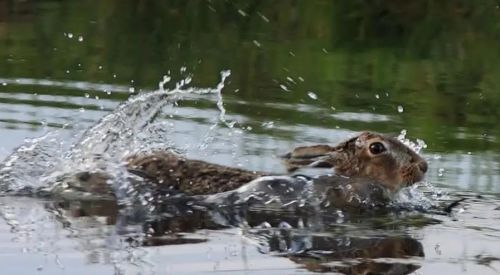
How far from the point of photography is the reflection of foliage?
13.0m

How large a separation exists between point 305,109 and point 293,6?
6369mm

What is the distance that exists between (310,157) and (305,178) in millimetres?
139

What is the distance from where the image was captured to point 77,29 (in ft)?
53.1

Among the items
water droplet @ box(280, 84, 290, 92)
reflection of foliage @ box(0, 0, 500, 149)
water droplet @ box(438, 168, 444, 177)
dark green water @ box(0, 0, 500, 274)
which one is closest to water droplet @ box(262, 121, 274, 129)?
dark green water @ box(0, 0, 500, 274)

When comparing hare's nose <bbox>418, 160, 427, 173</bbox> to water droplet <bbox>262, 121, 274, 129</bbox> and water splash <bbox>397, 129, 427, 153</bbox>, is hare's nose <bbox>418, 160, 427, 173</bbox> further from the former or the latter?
water droplet <bbox>262, 121, 274, 129</bbox>

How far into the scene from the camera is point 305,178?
920cm

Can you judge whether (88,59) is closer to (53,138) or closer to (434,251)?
(53,138)

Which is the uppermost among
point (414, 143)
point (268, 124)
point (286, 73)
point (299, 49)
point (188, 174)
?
point (299, 49)

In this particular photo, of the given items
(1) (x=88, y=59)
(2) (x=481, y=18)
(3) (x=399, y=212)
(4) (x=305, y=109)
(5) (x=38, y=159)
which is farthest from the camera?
(2) (x=481, y=18)

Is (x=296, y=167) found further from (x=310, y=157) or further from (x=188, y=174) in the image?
(x=188, y=174)

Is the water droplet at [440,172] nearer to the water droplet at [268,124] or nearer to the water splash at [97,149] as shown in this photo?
the water splash at [97,149]

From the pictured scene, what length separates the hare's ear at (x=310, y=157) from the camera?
911 cm

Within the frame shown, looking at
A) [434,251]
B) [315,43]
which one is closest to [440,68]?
[315,43]

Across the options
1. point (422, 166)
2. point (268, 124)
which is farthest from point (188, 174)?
point (268, 124)
